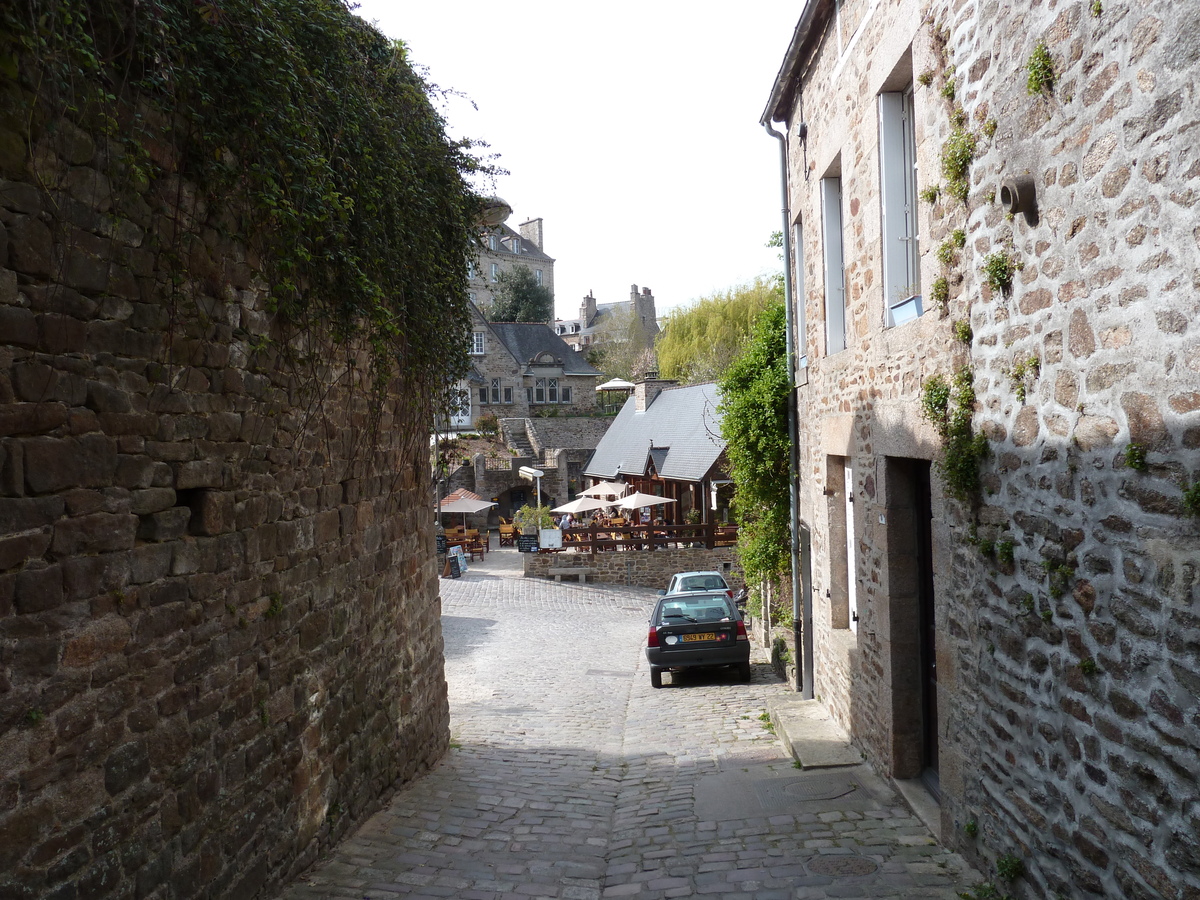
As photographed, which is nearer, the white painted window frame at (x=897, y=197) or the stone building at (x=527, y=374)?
the white painted window frame at (x=897, y=197)

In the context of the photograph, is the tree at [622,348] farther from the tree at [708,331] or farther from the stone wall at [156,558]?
the stone wall at [156,558]

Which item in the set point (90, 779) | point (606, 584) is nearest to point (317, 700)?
point (90, 779)

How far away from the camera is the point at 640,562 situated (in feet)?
78.6

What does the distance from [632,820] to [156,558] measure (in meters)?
3.95

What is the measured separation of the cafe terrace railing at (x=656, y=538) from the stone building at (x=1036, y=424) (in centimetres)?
1701

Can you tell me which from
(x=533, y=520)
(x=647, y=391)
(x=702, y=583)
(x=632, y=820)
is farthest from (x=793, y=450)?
(x=647, y=391)

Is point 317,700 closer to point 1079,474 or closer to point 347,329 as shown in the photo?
point 347,329

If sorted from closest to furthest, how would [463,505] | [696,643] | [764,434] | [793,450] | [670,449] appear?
1. [793,450]
2. [764,434]
3. [696,643]
4. [670,449]
5. [463,505]

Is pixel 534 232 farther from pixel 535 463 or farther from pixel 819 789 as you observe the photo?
pixel 819 789

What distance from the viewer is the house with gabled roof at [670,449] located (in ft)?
84.1

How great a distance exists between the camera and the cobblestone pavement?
5.08m

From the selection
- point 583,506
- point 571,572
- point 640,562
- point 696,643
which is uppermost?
point 583,506

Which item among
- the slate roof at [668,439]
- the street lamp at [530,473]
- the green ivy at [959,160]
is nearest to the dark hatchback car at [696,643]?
the green ivy at [959,160]

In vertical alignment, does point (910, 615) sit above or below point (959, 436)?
below
